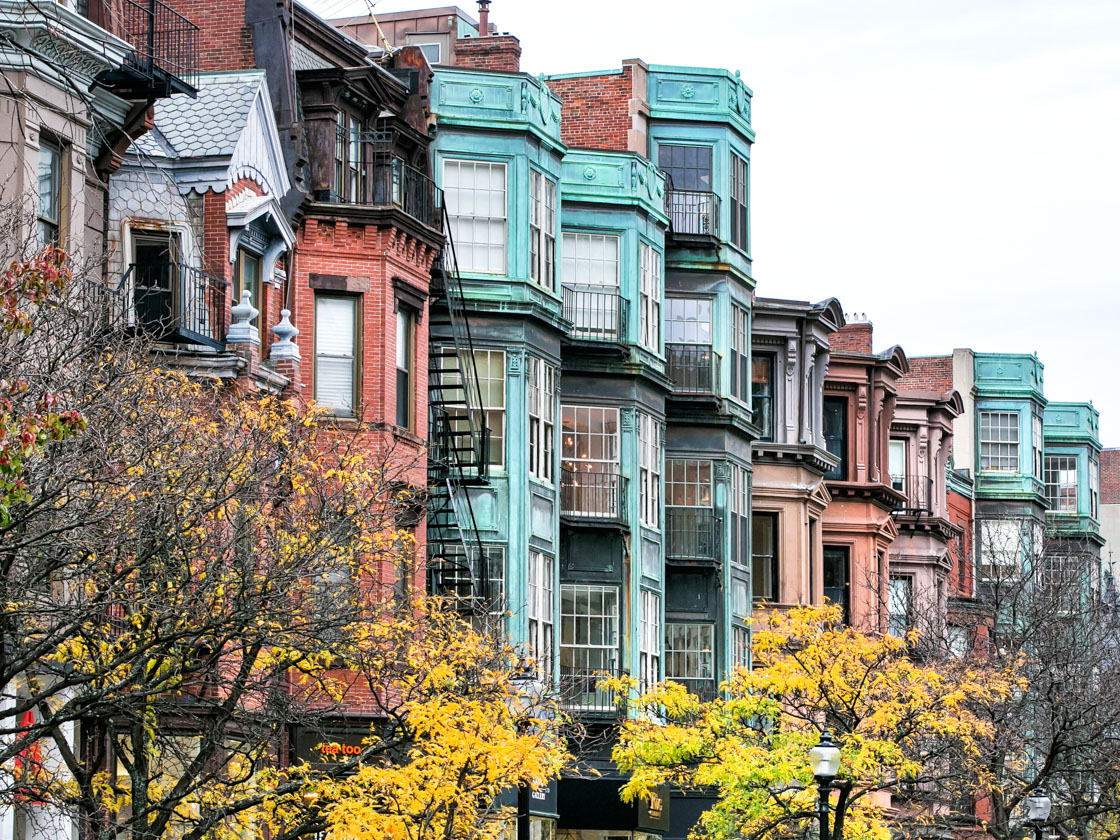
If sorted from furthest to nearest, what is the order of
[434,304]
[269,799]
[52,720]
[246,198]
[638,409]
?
[638,409] → [434,304] → [246,198] → [269,799] → [52,720]

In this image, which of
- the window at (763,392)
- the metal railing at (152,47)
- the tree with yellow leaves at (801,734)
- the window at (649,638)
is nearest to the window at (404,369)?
the metal railing at (152,47)

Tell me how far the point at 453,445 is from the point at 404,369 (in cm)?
271

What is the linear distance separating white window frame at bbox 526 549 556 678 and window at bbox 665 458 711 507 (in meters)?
8.68

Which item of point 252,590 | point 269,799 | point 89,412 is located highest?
point 89,412

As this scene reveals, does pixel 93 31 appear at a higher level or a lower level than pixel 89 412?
higher

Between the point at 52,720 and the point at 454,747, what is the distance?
27.0 feet

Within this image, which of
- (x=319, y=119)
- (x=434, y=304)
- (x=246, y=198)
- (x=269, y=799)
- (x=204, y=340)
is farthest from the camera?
(x=434, y=304)

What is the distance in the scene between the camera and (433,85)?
45812 millimetres

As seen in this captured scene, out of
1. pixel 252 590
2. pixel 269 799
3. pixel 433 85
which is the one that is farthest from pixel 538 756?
pixel 433 85

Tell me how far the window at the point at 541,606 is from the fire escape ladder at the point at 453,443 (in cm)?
183

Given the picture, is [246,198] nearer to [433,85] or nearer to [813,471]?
[433,85]

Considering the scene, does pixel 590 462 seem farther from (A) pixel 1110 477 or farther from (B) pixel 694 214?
(A) pixel 1110 477

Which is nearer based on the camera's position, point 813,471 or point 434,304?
point 434,304

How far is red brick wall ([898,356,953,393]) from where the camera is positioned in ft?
279
